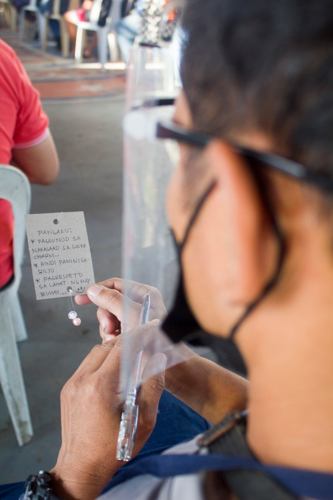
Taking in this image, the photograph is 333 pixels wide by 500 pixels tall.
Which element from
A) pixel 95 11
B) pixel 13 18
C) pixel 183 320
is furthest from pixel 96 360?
pixel 13 18

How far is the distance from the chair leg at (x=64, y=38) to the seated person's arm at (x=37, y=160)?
6.16 m

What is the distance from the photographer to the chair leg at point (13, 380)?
0.99 m

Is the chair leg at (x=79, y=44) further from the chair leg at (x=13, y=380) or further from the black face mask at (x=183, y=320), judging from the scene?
the black face mask at (x=183, y=320)

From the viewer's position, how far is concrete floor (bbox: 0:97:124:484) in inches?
42.7

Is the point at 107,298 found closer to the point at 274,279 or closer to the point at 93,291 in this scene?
the point at 93,291

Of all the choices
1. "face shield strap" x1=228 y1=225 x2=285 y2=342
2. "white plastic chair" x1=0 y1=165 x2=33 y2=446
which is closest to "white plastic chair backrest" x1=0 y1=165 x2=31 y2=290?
"white plastic chair" x1=0 y1=165 x2=33 y2=446

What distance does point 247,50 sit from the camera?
0.31m

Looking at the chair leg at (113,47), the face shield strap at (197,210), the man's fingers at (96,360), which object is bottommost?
the chair leg at (113,47)

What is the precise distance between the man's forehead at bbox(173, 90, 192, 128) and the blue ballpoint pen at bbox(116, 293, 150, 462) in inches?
15.0

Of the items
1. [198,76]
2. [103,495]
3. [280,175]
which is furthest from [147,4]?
[103,495]

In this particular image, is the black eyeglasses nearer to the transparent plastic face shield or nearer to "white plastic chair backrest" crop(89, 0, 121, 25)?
the transparent plastic face shield

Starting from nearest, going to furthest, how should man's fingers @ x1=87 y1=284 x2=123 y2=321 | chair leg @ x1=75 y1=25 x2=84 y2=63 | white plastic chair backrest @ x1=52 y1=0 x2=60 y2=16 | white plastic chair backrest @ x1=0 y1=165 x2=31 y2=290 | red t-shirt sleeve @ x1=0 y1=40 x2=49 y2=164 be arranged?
man's fingers @ x1=87 y1=284 x2=123 y2=321, white plastic chair backrest @ x1=0 y1=165 x2=31 y2=290, red t-shirt sleeve @ x1=0 y1=40 x2=49 y2=164, chair leg @ x1=75 y1=25 x2=84 y2=63, white plastic chair backrest @ x1=52 y1=0 x2=60 y2=16

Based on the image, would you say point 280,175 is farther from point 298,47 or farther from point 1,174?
point 1,174

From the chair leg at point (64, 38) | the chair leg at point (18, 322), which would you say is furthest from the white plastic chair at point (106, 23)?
the chair leg at point (18, 322)
